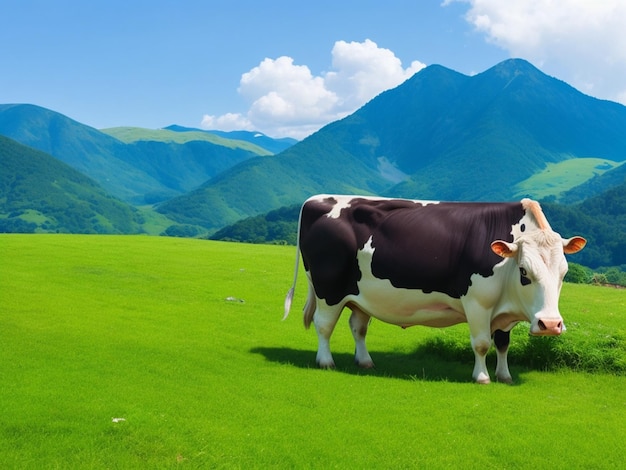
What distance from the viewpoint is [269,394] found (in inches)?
312

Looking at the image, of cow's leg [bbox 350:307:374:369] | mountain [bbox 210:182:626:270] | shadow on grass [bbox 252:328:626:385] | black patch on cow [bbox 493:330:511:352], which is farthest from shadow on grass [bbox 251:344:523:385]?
mountain [bbox 210:182:626:270]

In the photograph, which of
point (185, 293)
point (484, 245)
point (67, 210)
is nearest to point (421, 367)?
point (484, 245)

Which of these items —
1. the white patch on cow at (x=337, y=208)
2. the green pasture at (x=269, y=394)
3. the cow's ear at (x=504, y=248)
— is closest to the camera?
the green pasture at (x=269, y=394)

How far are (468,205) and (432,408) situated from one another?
3.59m

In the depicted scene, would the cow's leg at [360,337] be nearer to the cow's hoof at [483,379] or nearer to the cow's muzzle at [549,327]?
the cow's hoof at [483,379]

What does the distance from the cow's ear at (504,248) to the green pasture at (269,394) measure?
1877mm

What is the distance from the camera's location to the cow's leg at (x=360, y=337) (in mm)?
10383

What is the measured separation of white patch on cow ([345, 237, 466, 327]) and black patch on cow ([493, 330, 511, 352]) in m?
0.55

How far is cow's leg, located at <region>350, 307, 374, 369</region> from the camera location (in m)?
10.4

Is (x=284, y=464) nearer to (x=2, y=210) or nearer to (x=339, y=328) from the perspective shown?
(x=339, y=328)

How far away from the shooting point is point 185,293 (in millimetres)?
16844

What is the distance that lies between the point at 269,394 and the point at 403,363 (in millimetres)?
3518

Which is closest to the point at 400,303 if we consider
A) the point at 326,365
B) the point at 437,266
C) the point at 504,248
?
the point at 437,266

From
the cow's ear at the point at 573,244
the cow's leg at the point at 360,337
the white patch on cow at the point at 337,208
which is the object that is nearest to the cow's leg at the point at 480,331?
the cow's ear at the point at 573,244
